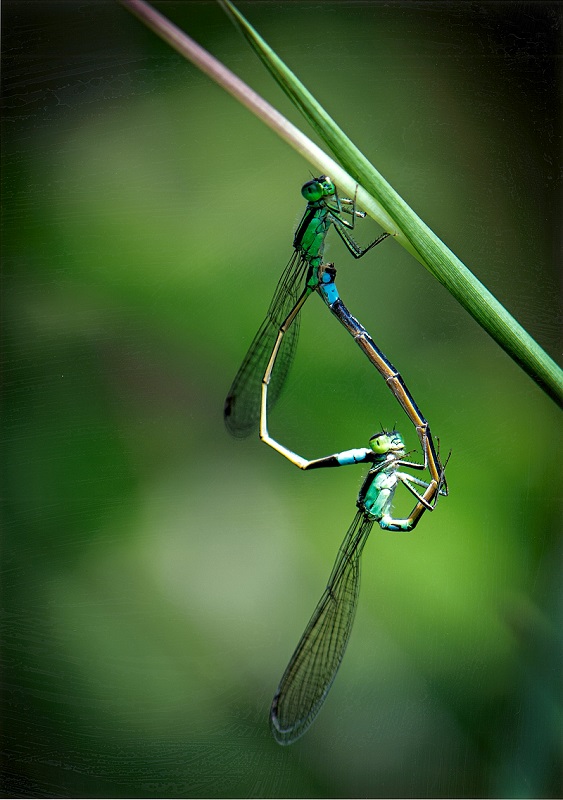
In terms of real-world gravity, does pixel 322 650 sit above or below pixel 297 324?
below

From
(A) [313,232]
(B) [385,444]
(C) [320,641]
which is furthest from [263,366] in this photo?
(C) [320,641]

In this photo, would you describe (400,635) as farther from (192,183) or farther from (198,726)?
(192,183)

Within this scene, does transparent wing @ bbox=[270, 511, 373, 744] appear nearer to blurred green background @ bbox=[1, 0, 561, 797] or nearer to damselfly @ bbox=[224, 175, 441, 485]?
blurred green background @ bbox=[1, 0, 561, 797]

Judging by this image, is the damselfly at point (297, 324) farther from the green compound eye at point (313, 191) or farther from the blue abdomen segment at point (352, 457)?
the blue abdomen segment at point (352, 457)

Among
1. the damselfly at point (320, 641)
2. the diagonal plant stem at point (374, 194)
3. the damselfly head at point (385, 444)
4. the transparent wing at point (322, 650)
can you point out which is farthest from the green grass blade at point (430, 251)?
the transparent wing at point (322, 650)

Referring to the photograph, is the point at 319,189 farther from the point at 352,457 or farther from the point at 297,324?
the point at 352,457

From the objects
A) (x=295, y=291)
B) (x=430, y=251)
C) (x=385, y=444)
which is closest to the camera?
(x=430, y=251)
